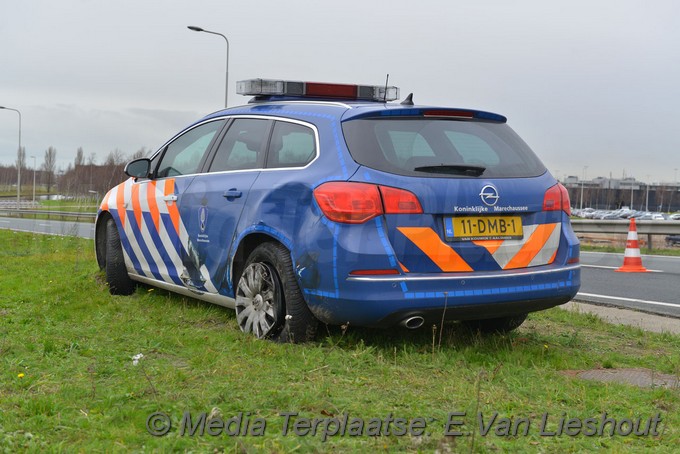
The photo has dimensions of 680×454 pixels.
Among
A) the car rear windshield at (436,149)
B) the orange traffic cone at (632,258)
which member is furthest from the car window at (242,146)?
the orange traffic cone at (632,258)

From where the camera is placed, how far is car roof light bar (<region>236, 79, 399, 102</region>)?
19.0 ft

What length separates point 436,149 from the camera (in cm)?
450

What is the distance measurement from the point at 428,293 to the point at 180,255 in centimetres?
245

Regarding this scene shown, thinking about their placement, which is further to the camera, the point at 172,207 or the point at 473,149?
the point at 172,207

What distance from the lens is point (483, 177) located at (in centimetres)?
448

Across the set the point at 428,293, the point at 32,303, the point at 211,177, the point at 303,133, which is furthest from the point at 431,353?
the point at 32,303

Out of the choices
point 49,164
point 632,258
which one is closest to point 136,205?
point 632,258

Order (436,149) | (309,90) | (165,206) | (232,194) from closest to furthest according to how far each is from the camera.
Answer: (436,149)
(232,194)
(309,90)
(165,206)

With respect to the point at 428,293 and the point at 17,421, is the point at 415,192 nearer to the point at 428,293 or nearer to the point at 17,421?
the point at 428,293

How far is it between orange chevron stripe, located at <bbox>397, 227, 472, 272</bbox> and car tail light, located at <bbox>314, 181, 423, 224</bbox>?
114 mm

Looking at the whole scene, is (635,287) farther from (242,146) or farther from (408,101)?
(242,146)

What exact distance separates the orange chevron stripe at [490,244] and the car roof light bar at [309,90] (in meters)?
2.17

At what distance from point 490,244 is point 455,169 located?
485mm

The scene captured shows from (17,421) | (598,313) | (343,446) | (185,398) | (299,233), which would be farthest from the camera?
(598,313)
